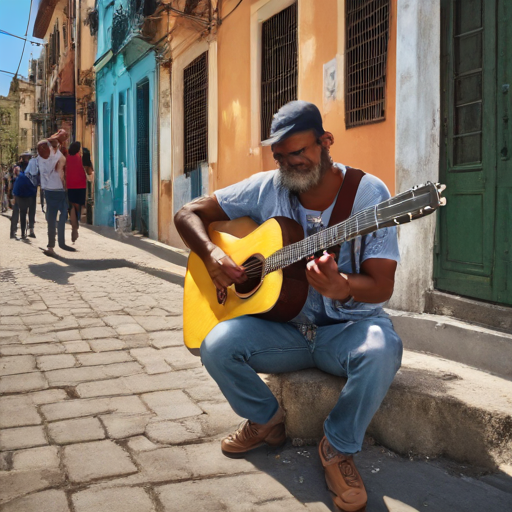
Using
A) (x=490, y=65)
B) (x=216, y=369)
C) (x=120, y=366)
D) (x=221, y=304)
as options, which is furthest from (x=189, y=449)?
(x=490, y=65)

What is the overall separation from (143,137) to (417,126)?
9.48 m

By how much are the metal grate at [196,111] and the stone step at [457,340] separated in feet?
20.2

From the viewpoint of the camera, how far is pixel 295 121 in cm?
281

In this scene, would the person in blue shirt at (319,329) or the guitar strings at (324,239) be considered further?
the person in blue shirt at (319,329)

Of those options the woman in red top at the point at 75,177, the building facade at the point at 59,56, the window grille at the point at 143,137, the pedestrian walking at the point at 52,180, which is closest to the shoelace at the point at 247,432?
the pedestrian walking at the point at 52,180

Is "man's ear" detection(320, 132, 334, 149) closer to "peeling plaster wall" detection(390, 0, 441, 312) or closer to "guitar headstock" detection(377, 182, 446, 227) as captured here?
"guitar headstock" detection(377, 182, 446, 227)

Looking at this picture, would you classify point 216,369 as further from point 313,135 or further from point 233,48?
point 233,48

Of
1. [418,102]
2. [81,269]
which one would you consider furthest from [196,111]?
[418,102]

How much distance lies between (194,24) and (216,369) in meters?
8.32

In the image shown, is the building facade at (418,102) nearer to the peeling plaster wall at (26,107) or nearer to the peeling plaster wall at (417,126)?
the peeling plaster wall at (417,126)

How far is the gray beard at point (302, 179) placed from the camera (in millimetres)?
2842

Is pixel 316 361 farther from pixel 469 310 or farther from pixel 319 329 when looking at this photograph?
pixel 469 310

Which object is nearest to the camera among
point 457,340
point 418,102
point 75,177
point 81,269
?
point 457,340

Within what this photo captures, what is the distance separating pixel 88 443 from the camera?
9.89 feet
